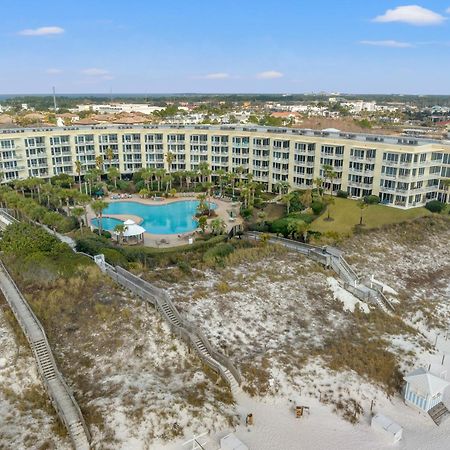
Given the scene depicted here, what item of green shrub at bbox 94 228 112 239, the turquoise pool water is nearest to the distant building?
green shrub at bbox 94 228 112 239

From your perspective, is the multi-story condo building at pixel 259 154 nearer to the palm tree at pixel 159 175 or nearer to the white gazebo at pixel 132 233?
the palm tree at pixel 159 175

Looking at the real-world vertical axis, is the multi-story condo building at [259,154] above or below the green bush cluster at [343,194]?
above

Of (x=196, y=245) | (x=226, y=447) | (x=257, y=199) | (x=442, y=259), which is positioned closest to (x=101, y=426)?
(x=226, y=447)

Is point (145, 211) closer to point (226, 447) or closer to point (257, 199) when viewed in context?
point (257, 199)

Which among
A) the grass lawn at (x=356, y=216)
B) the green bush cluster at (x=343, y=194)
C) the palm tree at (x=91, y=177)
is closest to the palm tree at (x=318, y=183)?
the green bush cluster at (x=343, y=194)

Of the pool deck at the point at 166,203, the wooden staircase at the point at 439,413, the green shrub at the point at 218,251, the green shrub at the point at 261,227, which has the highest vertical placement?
the green shrub at the point at 218,251

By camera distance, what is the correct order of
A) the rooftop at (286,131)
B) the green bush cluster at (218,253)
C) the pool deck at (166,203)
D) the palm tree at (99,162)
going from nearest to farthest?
the green bush cluster at (218,253)
the pool deck at (166,203)
the rooftop at (286,131)
the palm tree at (99,162)

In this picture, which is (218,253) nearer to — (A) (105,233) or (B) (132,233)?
(B) (132,233)

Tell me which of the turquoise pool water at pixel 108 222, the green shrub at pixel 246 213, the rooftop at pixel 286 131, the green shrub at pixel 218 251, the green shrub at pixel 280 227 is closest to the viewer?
the green shrub at pixel 218 251

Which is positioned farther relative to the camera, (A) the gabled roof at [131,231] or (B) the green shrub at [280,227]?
(B) the green shrub at [280,227]
